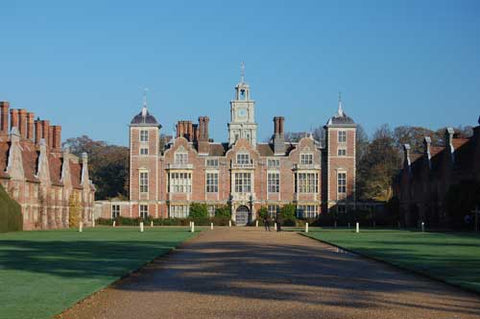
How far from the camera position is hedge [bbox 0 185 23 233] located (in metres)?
45.8

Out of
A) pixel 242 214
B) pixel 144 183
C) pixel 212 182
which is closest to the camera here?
pixel 144 183

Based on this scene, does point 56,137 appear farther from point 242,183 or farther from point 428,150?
point 428,150

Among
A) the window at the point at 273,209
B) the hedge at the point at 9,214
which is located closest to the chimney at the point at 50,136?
the hedge at the point at 9,214

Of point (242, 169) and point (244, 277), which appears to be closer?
point (244, 277)

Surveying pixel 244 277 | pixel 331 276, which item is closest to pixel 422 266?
pixel 331 276

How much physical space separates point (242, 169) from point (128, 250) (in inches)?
1891

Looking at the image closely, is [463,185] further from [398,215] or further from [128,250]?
[128,250]

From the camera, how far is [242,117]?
273 feet

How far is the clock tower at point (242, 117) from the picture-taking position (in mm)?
82375

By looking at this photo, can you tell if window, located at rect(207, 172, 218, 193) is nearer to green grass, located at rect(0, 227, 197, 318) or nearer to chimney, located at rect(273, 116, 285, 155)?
chimney, located at rect(273, 116, 285, 155)

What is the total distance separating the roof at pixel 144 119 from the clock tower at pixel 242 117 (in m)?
9.45

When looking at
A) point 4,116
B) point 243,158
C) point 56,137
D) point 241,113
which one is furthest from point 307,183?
point 4,116

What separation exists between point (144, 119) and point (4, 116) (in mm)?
21322

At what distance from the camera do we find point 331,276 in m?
18.5
